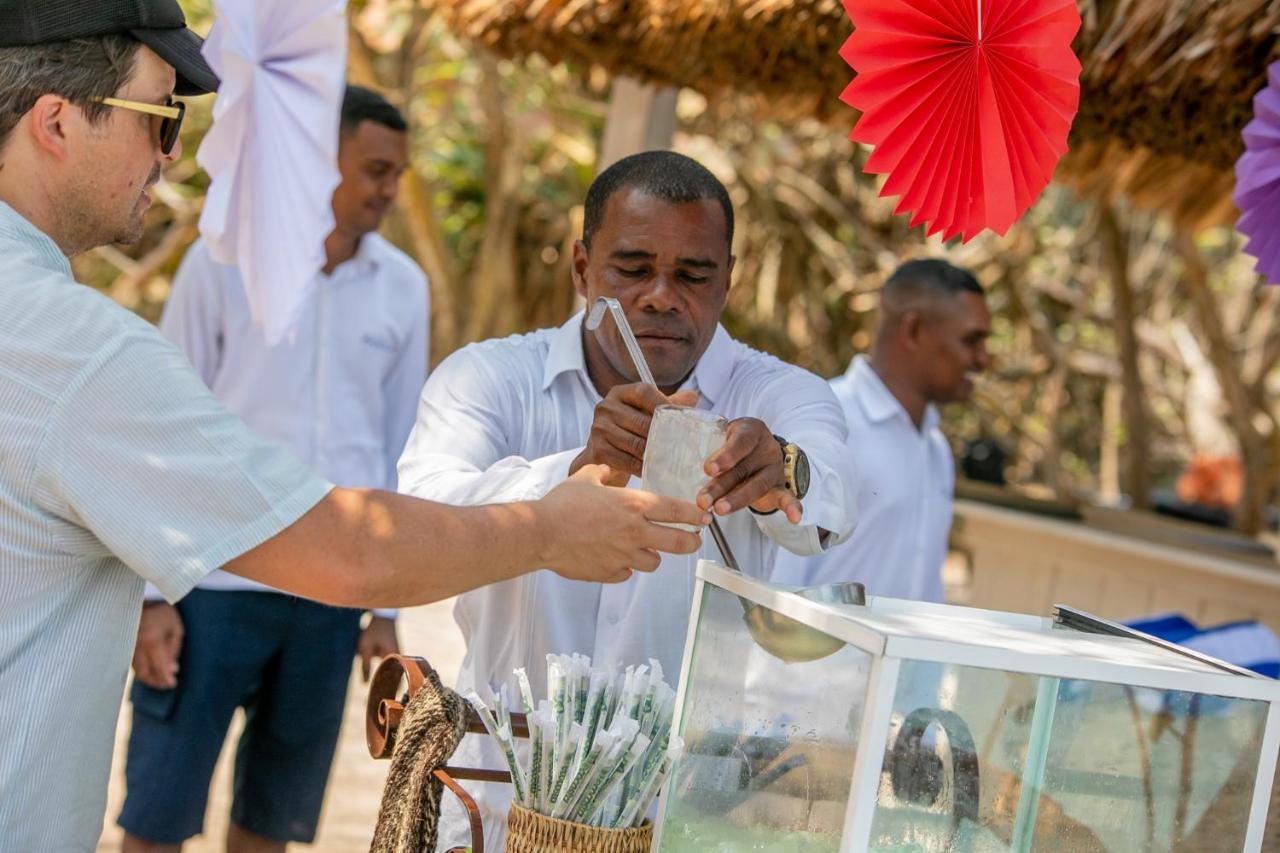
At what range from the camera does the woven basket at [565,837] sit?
1.53 metres

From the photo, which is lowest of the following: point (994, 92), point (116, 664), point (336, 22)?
point (116, 664)

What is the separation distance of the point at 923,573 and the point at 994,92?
7.05ft

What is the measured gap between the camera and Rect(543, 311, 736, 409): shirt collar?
224 cm

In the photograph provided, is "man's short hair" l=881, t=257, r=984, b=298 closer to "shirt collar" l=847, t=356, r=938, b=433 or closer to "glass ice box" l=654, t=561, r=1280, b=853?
"shirt collar" l=847, t=356, r=938, b=433

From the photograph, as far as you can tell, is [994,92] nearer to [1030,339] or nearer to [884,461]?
[884,461]

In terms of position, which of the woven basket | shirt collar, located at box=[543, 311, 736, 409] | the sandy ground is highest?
shirt collar, located at box=[543, 311, 736, 409]

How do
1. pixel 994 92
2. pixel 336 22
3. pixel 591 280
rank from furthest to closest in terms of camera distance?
pixel 336 22, pixel 591 280, pixel 994 92

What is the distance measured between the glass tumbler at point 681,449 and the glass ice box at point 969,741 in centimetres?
13

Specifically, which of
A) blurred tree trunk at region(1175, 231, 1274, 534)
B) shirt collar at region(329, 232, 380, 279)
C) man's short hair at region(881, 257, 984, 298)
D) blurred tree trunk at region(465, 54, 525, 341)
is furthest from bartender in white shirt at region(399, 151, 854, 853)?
blurred tree trunk at region(465, 54, 525, 341)

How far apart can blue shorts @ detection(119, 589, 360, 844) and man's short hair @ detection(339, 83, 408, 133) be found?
44.9 inches

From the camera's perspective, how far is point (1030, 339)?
8.70m

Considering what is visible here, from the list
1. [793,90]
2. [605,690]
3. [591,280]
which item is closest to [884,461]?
[793,90]

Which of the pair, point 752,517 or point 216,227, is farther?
point 216,227

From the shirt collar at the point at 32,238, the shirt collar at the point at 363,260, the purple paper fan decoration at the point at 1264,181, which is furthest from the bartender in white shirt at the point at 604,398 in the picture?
the shirt collar at the point at 363,260
